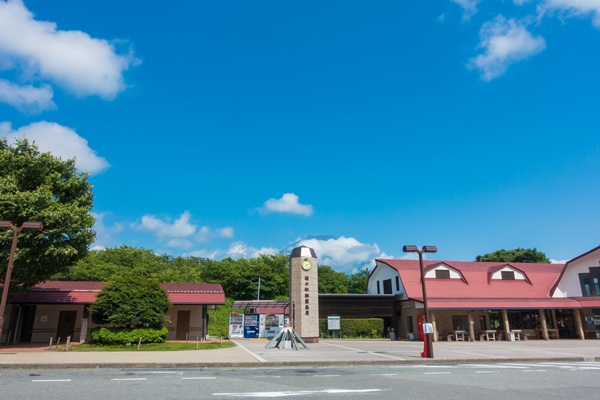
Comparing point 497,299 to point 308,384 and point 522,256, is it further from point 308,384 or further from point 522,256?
point 522,256

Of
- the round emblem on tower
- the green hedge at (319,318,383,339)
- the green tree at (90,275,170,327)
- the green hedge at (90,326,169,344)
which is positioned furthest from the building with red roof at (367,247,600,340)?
the green hedge at (90,326,169,344)

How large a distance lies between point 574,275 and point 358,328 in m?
19.4

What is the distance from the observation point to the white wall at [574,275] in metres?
34.9

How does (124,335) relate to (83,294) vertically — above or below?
below

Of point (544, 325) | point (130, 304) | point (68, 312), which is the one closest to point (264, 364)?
point (130, 304)

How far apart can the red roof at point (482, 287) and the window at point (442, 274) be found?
1.24ft

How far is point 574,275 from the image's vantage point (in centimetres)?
3553

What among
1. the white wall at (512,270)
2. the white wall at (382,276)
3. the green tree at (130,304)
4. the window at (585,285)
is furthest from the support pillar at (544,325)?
the green tree at (130,304)

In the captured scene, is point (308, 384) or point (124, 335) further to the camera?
point (124, 335)

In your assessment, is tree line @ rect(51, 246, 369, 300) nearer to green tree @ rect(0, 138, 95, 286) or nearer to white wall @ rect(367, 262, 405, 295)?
white wall @ rect(367, 262, 405, 295)

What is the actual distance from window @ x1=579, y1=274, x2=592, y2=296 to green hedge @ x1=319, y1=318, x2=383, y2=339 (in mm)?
17398

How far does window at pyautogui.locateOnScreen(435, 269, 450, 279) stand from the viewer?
36281 mm

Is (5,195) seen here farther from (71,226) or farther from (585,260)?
(585,260)

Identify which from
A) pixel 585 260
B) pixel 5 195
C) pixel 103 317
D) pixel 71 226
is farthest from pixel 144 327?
pixel 585 260
